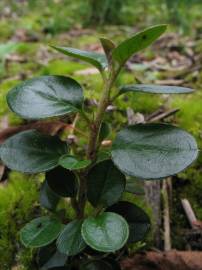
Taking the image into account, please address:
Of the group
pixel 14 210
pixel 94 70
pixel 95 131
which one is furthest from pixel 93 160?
pixel 94 70

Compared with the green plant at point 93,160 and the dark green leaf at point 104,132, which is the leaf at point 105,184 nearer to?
the green plant at point 93,160

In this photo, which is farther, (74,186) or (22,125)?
(22,125)

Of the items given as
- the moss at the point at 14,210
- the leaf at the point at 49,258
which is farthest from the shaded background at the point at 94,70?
the leaf at the point at 49,258

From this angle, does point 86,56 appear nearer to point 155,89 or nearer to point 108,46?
point 108,46

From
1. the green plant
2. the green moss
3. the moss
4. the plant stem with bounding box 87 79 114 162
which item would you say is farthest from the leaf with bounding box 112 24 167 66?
the green moss

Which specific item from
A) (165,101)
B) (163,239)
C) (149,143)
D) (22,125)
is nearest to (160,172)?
(149,143)

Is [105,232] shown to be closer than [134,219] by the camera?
Yes

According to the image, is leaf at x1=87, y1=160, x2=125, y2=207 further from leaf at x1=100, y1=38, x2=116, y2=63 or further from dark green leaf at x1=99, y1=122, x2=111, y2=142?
leaf at x1=100, y1=38, x2=116, y2=63

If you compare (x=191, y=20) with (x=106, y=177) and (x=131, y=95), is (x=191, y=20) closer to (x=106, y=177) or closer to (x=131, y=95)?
(x=131, y=95)
